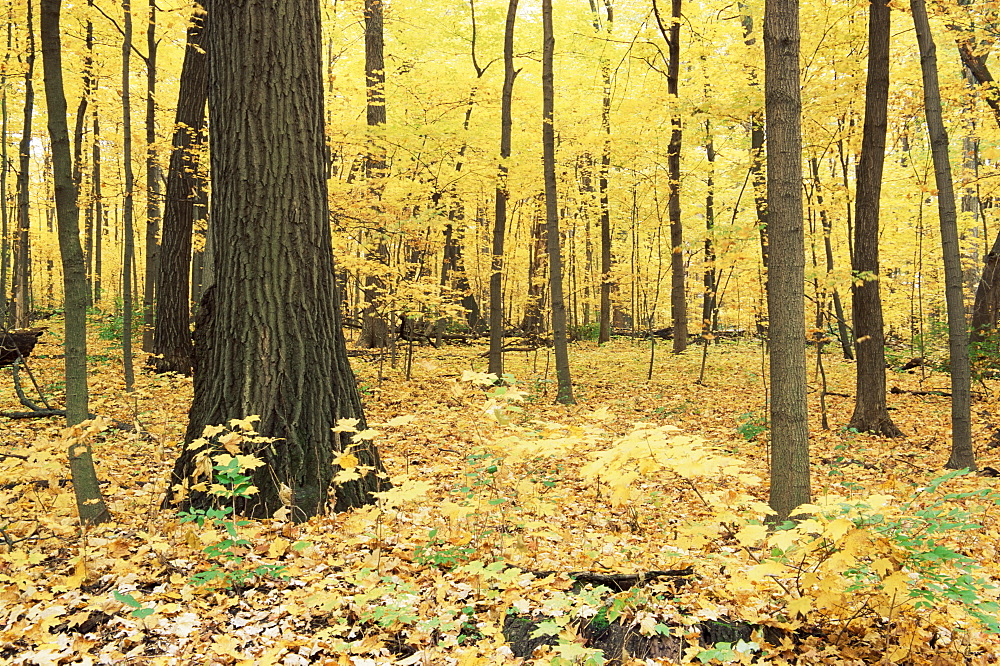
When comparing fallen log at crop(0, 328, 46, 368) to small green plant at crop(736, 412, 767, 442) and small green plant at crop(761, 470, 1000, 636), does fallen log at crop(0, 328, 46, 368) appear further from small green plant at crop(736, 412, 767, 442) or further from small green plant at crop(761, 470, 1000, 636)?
small green plant at crop(761, 470, 1000, 636)

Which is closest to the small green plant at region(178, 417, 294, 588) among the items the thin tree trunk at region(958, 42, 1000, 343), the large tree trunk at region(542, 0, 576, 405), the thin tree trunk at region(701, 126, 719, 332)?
the large tree trunk at region(542, 0, 576, 405)

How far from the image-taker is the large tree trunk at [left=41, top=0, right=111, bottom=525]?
383 centimetres

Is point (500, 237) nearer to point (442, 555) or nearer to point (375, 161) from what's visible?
point (375, 161)

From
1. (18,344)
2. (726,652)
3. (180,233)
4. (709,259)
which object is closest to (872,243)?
(709,259)

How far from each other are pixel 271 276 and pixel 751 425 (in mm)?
7320

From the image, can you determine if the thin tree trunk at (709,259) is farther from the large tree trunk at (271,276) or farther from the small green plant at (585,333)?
the large tree trunk at (271,276)

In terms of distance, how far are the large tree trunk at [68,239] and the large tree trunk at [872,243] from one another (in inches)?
327

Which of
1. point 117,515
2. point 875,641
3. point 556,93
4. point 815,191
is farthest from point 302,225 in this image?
point 556,93

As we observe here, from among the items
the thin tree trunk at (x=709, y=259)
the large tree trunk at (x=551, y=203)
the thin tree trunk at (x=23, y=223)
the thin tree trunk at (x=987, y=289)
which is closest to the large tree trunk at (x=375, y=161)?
the large tree trunk at (x=551, y=203)

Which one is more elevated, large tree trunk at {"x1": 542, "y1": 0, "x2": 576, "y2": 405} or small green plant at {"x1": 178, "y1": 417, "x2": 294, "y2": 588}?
large tree trunk at {"x1": 542, "y1": 0, "x2": 576, "y2": 405}

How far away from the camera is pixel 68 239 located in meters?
3.89

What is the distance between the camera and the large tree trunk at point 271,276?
14.5ft

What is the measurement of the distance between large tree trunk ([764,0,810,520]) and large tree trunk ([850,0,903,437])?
14.5 feet

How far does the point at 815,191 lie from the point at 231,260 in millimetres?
10941
